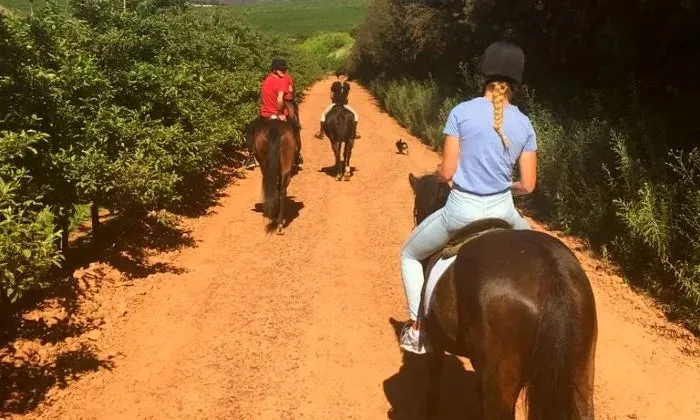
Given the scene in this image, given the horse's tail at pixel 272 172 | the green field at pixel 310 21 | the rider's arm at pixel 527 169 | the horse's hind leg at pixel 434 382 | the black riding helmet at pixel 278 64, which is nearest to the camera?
the rider's arm at pixel 527 169

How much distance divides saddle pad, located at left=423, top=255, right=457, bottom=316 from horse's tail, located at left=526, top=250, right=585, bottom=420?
0.91 metres

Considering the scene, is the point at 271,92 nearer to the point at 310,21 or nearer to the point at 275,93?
the point at 275,93

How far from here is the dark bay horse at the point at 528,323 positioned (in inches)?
133

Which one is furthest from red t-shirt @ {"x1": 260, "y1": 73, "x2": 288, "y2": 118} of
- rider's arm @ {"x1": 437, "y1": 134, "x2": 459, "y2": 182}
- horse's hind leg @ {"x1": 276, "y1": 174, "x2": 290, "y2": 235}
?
rider's arm @ {"x1": 437, "y1": 134, "x2": 459, "y2": 182}

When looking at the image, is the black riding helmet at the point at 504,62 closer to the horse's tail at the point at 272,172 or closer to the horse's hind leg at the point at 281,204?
the horse's tail at the point at 272,172

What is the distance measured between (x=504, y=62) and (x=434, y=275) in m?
1.57

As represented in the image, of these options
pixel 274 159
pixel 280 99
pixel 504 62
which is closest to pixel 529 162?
pixel 504 62

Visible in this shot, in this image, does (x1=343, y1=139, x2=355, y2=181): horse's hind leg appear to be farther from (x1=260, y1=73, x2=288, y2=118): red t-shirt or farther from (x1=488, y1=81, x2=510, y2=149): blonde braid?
(x1=488, y1=81, x2=510, y2=149): blonde braid

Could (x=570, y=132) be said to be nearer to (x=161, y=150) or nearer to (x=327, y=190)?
(x=327, y=190)

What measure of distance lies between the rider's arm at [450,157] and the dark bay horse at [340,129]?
379 inches

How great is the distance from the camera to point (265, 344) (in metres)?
6.48

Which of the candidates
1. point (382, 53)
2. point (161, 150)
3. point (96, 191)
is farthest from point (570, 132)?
point (382, 53)

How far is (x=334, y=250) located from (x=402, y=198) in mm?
3391

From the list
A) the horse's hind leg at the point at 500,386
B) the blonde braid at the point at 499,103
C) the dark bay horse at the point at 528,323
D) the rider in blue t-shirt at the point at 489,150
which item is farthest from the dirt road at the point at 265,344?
the blonde braid at the point at 499,103
